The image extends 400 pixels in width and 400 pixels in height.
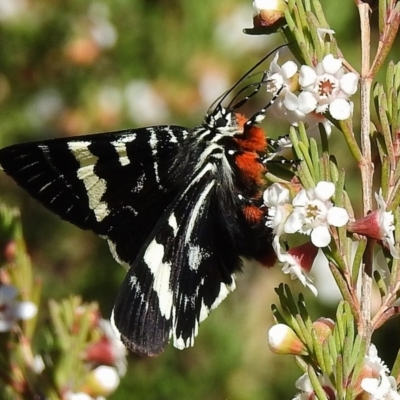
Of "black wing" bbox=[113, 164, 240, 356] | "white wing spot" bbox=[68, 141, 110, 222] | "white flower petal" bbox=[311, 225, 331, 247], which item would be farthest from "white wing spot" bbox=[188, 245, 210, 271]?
"white flower petal" bbox=[311, 225, 331, 247]

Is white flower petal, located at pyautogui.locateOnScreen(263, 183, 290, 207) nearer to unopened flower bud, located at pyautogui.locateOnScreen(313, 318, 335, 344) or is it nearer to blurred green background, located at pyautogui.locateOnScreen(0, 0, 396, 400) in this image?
unopened flower bud, located at pyautogui.locateOnScreen(313, 318, 335, 344)

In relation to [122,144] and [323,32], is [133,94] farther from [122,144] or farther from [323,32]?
[323,32]

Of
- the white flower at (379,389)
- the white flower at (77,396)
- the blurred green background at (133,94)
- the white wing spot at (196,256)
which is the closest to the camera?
the white flower at (379,389)

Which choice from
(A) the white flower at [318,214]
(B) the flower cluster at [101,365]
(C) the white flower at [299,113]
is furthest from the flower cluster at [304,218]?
(B) the flower cluster at [101,365]

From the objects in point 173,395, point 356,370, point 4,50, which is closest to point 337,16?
point 4,50

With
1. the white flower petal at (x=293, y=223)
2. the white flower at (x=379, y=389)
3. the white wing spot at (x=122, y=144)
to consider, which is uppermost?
the white flower petal at (x=293, y=223)

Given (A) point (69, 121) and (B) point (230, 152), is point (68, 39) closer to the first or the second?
(A) point (69, 121)

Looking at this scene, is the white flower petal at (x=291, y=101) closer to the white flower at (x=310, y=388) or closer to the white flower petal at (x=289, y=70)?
the white flower petal at (x=289, y=70)
